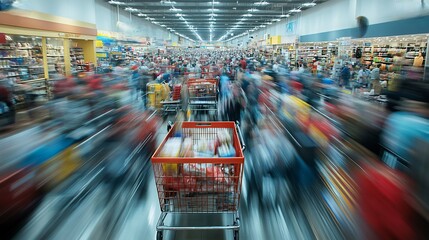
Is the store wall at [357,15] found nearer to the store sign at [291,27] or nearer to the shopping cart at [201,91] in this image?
the store sign at [291,27]

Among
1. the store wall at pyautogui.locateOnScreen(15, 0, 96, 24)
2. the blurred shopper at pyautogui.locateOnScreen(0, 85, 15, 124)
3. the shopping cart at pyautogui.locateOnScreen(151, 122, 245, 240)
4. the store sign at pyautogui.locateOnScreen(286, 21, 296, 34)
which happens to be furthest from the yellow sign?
the shopping cart at pyautogui.locateOnScreen(151, 122, 245, 240)

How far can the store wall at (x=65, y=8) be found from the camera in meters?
11.2

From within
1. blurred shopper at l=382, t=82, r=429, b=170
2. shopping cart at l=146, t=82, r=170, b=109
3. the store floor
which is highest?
blurred shopper at l=382, t=82, r=429, b=170

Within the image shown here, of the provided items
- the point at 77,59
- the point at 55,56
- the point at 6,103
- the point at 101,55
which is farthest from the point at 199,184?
the point at 101,55

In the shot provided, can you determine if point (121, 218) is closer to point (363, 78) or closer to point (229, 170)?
point (229, 170)

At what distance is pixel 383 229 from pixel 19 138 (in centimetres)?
300

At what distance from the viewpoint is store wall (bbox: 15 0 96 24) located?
36.7 ft

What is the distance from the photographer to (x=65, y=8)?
1389 cm

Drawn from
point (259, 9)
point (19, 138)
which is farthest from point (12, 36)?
point (259, 9)

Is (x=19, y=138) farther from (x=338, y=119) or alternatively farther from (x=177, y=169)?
(x=338, y=119)

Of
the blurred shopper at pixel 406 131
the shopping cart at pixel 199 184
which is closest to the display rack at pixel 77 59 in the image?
the shopping cart at pixel 199 184

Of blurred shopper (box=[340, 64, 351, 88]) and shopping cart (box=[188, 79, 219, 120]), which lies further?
blurred shopper (box=[340, 64, 351, 88])

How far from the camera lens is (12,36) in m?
11.1

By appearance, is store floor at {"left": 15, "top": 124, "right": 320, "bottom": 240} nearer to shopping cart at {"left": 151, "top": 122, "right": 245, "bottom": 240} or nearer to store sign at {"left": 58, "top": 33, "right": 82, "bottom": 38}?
shopping cart at {"left": 151, "top": 122, "right": 245, "bottom": 240}
